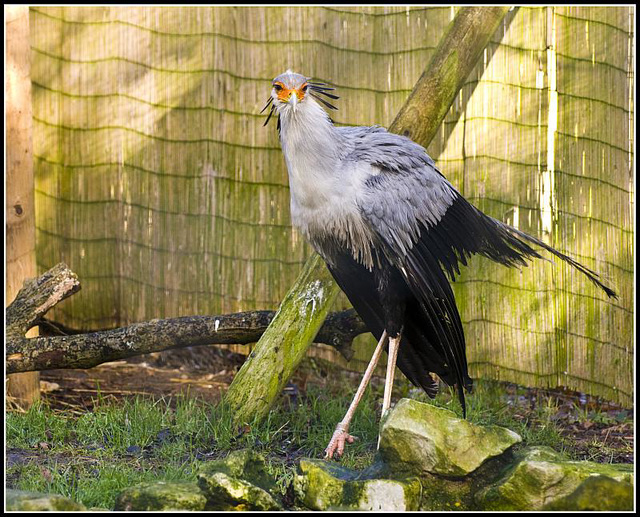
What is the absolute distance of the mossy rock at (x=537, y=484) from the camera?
358cm

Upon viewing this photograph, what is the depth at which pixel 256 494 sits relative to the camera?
139 inches

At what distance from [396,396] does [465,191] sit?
160 centimetres

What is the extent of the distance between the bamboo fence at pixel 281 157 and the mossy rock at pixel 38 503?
3.20 meters

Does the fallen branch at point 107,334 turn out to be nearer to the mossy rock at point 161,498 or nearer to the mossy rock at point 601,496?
the mossy rock at point 161,498

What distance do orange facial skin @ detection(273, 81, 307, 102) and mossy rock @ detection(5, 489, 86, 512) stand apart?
2.28 meters

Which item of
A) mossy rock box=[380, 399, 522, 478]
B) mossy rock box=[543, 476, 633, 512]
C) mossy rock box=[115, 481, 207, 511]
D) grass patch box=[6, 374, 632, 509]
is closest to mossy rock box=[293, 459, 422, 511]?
mossy rock box=[380, 399, 522, 478]

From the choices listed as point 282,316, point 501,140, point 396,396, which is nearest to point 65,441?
point 282,316

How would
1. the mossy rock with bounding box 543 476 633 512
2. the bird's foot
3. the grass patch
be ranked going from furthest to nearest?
the bird's foot, the grass patch, the mossy rock with bounding box 543 476 633 512

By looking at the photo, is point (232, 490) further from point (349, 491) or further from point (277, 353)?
point (277, 353)

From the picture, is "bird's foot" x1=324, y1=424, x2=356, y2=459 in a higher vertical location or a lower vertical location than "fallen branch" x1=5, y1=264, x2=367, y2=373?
lower

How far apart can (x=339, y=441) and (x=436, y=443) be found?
42.1 inches

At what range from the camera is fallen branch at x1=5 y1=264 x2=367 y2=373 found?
17.0 feet

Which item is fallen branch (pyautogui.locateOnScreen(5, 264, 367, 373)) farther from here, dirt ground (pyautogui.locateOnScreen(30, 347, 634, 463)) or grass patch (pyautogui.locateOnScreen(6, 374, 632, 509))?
dirt ground (pyautogui.locateOnScreen(30, 347, 634, 463))

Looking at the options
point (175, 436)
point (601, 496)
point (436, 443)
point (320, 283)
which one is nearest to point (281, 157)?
point (320, 283)
